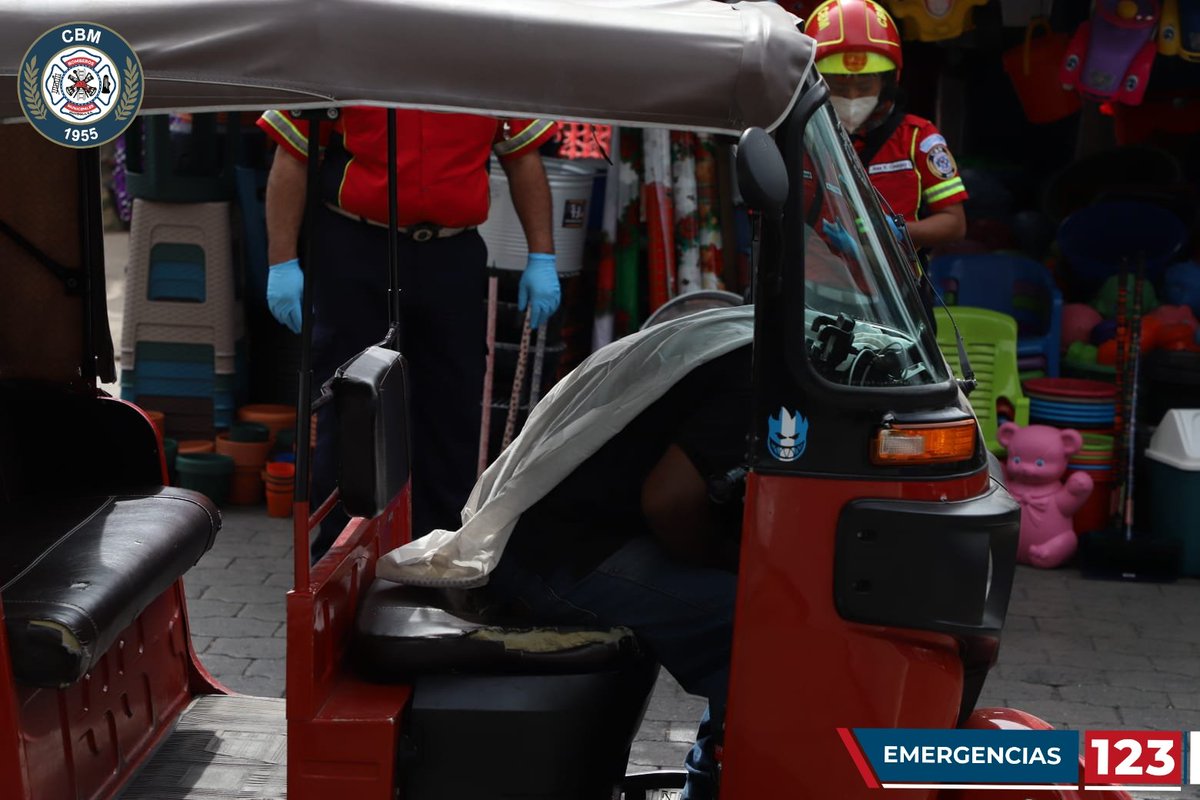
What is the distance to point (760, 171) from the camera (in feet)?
7.37

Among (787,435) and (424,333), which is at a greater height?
(787,435)

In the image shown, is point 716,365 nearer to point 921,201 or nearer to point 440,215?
point 440,215

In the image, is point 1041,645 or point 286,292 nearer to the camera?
point 286,292

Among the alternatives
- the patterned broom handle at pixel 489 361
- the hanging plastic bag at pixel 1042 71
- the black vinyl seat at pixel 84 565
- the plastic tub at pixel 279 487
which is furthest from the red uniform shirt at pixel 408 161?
the hanging plastic bag at pixel 1042 71

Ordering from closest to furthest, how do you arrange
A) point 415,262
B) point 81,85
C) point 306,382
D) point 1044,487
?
point 81,85, point 306,382, point 415,262, point 1044,487

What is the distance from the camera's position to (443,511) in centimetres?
465

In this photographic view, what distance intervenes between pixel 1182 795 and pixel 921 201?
2.31 meters

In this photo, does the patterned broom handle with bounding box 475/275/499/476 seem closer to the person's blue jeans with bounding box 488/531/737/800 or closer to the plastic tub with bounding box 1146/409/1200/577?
the plastic tub with bounding box 1146/409/1200/577

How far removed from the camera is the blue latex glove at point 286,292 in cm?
438

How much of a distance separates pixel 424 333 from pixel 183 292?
7.62 feet

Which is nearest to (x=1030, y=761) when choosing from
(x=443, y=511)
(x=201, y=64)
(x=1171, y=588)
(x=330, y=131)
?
(x=201, y=64)

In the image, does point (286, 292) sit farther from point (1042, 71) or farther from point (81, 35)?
point (1042, 71)

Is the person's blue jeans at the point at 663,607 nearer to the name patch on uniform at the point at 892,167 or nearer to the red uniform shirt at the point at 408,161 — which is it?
the red uniform shirt at the point at 408,161

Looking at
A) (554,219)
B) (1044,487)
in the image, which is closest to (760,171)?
(554,219)
